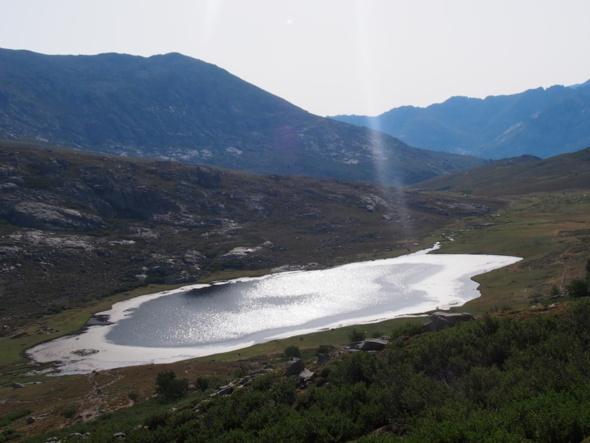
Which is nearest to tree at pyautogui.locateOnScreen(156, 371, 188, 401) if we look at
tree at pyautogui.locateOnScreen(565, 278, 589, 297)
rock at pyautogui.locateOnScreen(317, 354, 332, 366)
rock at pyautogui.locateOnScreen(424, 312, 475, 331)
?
rock at pyautogui.locateOnScreen(317, 354, 332, 366)

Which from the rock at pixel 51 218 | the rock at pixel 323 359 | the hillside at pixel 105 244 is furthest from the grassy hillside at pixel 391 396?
the rock at pixel 51 218

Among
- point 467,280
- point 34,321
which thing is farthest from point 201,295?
point 467,280

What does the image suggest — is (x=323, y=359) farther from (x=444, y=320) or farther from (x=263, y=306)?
(x=263, y=306)

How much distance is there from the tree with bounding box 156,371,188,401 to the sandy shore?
27480 millimetres

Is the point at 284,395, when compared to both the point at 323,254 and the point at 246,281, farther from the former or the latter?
the point at 323,254

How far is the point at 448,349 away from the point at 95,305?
110549 millimetres

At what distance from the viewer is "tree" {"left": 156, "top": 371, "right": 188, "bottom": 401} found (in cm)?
4712

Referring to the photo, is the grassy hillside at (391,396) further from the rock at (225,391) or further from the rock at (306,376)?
the rock at (225,391)

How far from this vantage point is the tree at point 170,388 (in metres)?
47.1

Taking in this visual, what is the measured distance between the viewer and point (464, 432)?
17.0 meters

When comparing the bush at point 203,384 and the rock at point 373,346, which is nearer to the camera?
the rock at point 373,346

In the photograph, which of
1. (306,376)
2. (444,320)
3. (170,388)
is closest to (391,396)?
(306,376)

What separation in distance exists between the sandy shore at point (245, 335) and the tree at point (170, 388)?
27.5 metres

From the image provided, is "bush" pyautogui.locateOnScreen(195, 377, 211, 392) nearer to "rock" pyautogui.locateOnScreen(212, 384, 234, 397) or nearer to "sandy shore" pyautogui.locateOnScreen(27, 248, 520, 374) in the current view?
"rock" pyautogui.locateOnScreen(212, 384, 234, 397)
